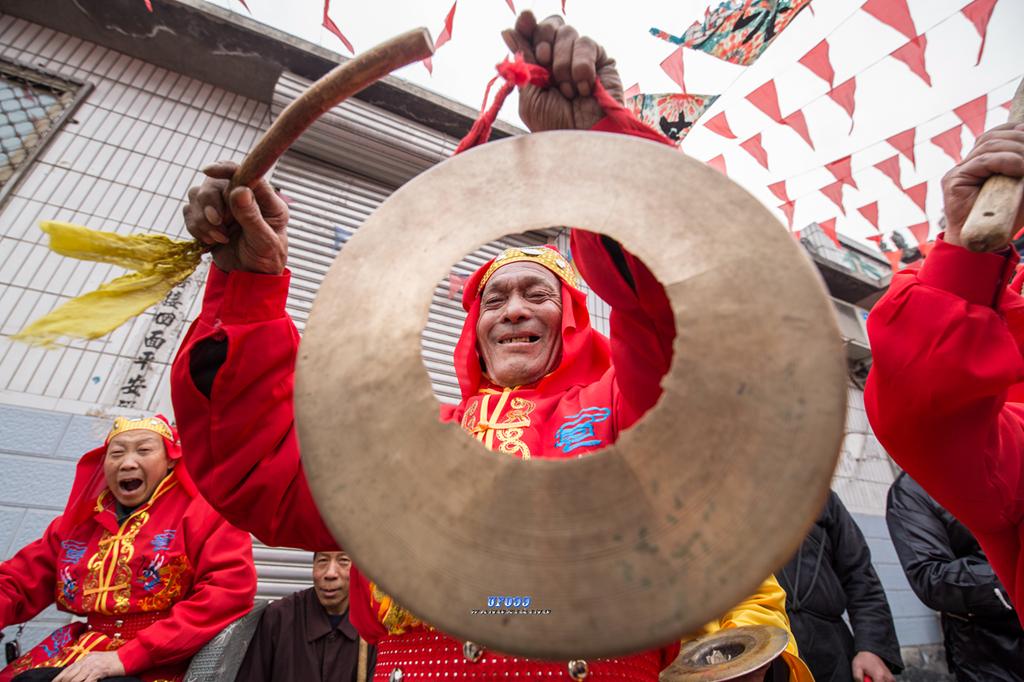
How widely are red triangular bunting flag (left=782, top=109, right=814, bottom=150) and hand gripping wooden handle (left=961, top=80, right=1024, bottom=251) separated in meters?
3.67

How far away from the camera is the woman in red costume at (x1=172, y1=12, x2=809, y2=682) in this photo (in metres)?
1.12

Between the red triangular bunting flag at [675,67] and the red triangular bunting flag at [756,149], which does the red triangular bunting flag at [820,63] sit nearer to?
the red triangular bunting flag at [756,149]

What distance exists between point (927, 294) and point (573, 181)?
947 millimetres

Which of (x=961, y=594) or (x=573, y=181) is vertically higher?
(x=573, y=181)

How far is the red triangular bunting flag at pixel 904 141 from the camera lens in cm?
441

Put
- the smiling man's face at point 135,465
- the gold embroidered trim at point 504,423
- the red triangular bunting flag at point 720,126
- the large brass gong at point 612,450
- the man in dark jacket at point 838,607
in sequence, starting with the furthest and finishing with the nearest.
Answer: the red triangular bunting flag at point 720,126 < the smiling man's face at point 135,465 < the man in dark jacket at point 838,607 < the gold embroidered trim at point 504,423 < the large brass gong at point 612,450

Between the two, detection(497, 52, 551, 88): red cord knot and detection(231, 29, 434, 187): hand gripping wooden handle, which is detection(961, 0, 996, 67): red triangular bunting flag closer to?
detection(497, 52, 551, 88): red cord knot

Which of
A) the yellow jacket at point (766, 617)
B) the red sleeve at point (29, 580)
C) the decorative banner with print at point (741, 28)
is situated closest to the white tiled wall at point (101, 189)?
the red sleeve at point (29, 580)

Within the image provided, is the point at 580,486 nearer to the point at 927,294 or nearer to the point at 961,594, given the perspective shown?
the point at 927,294

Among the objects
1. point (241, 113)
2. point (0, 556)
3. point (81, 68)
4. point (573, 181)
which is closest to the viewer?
point (573, 181)

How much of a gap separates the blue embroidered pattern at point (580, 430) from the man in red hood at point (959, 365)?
0.70 m

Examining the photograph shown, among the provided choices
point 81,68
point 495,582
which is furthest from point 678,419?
point 81,68

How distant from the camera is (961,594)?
7.91 feet

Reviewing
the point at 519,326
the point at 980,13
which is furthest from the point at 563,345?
the point at 980,13
